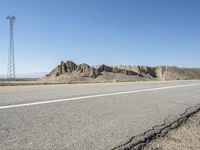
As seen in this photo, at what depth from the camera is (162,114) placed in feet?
21.4

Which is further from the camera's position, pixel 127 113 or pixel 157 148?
pixel 127 113

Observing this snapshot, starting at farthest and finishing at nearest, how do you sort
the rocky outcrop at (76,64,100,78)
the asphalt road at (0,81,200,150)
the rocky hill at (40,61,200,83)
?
the rocky outcrop at (76,64,100,78), the rocky hill at (40,61,200,83), the asphalt road at (0,81,200,150)

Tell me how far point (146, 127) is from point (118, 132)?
2.50 feet

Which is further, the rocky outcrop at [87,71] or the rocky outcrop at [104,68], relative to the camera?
the rocky outcrop at [104,68]

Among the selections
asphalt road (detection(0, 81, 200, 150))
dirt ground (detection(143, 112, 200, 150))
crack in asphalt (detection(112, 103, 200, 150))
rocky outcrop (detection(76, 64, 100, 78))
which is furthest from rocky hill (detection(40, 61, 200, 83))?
dirt ground (detection(143, 112, 200, 150))

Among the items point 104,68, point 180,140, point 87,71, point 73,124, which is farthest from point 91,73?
point 180,140

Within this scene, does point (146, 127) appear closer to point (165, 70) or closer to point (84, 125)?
point (84, 125)

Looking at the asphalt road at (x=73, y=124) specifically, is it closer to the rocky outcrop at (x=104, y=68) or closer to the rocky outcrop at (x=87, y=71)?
the rocky outcrop at (x=87, y=71)

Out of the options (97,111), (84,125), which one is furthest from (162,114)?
(84,125)

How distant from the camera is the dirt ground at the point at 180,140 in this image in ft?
13.0

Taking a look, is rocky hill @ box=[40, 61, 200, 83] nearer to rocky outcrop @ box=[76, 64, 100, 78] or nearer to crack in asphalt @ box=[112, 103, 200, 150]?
rocky outcrop @ box=[76, 64, 100, 78]

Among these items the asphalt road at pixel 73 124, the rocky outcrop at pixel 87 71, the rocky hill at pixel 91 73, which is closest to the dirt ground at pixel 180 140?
the asphalt road at pixel 73 124

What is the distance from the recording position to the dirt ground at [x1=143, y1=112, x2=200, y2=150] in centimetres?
398

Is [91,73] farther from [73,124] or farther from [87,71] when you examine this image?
[73,124]
